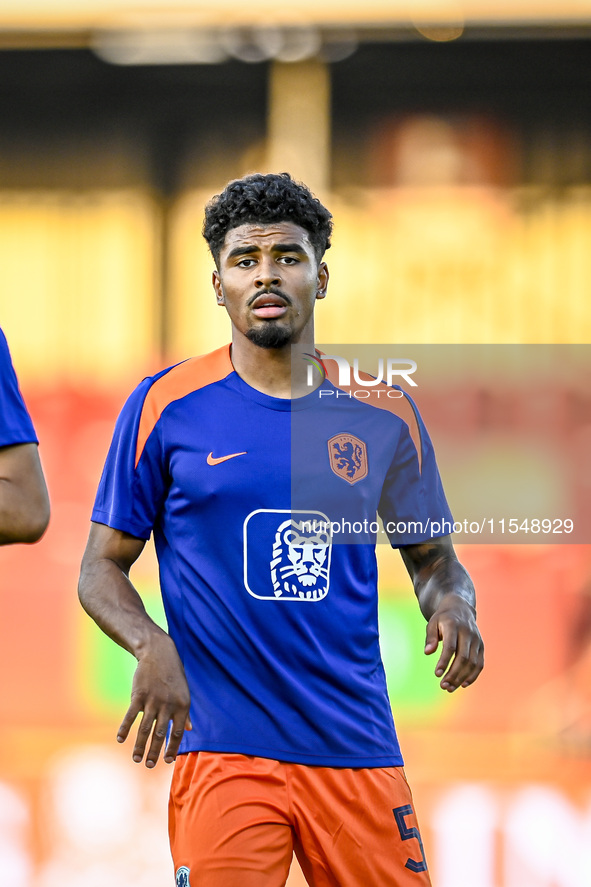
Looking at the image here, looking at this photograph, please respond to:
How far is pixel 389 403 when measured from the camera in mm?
2457

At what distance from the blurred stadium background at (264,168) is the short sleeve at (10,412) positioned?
300 cm

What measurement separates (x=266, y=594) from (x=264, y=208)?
0.81 meters

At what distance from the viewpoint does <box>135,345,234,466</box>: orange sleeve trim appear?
2.27 m

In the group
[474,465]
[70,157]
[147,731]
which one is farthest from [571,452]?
Answer: [147,731]

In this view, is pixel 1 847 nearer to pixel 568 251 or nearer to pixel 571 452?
pixel 571 452

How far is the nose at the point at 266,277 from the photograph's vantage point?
7.59ft

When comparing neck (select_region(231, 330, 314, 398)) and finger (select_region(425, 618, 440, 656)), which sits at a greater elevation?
neck (select_region(231, 330, 314, 398))

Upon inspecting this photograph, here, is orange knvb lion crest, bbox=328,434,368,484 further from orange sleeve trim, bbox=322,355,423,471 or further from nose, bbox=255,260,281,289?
nose, bbox=255,260,281,289

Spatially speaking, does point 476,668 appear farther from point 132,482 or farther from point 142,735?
Result: point 132,482

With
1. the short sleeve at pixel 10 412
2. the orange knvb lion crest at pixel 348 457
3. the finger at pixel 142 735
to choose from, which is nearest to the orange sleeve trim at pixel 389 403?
the orange knvb lion crest at pixel 348 457

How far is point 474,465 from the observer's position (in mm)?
4934

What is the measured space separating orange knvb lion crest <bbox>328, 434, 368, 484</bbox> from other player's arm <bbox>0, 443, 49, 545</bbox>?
0.62 m

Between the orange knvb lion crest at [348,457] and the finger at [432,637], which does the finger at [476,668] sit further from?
the orange knvb lion crest at [348,457]

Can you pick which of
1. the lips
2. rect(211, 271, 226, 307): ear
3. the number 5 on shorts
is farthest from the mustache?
the number 5 on shorts
